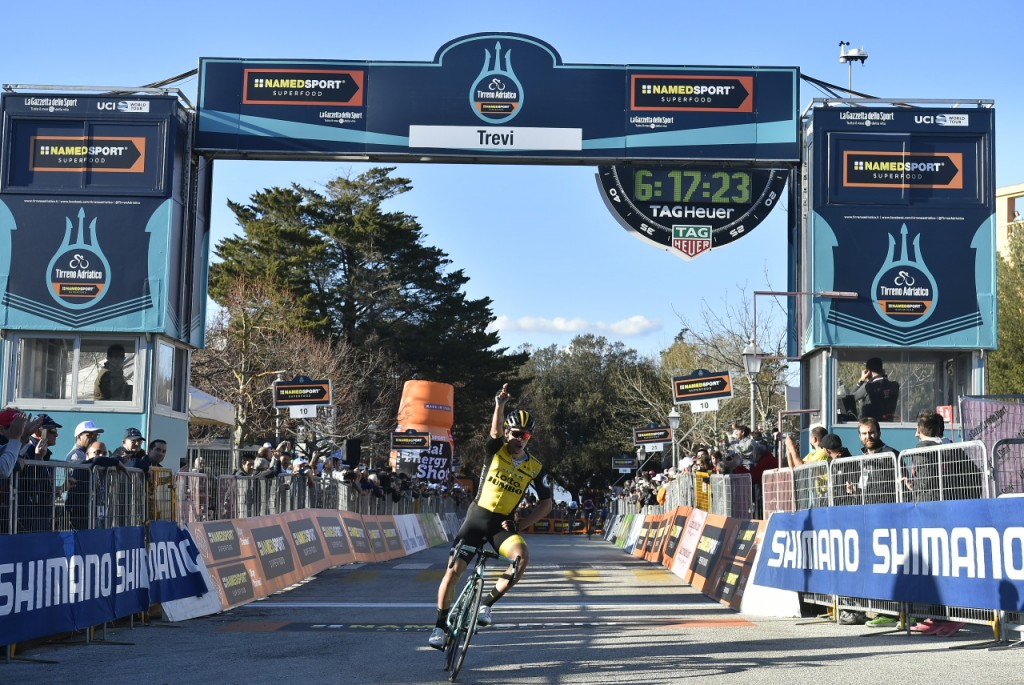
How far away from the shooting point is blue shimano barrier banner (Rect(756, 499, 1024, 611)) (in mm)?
9594

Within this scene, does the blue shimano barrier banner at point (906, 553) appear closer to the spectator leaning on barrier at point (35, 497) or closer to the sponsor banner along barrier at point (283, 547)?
the sponsor banner along barrier at point (283, 547)

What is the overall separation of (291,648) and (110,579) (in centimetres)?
211

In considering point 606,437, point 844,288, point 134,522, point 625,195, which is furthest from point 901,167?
point 606,437

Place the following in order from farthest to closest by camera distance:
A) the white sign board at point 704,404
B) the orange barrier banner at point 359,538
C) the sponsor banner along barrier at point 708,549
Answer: the white sign board at point 704,404, the orange barrier banner at point 359,538, the sponsor banner along barrier at point 708,549

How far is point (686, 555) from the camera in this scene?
22.5 meters

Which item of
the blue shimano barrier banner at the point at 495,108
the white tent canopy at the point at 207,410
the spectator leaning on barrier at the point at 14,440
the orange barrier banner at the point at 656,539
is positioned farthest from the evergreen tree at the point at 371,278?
the spectator leaning on barrier at the point at 14,440

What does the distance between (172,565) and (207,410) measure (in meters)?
18.5

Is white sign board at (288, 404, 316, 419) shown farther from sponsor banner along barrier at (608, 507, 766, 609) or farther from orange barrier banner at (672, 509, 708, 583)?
orange barrier banner at (672, 509, 708, 583)

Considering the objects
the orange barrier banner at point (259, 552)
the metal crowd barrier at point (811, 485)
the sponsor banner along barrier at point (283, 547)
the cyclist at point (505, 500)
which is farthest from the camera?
the sponsor banner along barrier at point (283, 547)

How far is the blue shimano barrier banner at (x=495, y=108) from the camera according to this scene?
2359 centimetres

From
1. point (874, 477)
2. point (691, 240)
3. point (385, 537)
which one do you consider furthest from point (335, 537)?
point (874, 477)

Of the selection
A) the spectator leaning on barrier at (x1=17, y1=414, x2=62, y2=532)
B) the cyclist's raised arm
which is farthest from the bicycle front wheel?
the spectator leaning on barrier at (x1=17, y1=414, x2=62, y2=532)

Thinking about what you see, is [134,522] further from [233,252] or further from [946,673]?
[233,252]

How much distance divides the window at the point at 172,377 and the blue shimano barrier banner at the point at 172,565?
9294 millimetres
